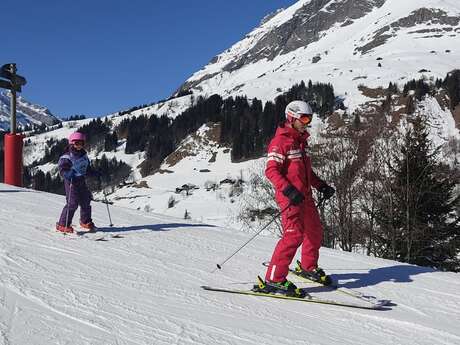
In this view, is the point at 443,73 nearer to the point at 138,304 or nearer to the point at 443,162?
the point at 443,162

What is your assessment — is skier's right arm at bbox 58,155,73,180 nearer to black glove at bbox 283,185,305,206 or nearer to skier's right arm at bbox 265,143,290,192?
skier's right arm at bbox 265,143,290,192

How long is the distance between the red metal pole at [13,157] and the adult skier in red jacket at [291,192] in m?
9.84

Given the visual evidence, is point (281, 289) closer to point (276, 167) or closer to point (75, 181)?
point (276, 167)

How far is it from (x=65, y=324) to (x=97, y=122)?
510 feet

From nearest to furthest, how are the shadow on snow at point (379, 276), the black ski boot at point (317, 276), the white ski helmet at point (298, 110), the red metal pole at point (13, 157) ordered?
the white ski helmet at point (298, 110) < the black ski boot at point (317, 276) < the shadow on snow at point (379, 276) < the red metal pole at point (13, 157)

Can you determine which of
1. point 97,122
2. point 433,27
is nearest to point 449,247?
point 97,122

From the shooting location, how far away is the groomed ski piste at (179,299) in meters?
3.42

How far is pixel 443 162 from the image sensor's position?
21.0 meters

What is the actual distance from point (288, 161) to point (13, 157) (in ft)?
33.0

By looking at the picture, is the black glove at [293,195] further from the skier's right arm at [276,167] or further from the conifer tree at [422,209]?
the conifer tree at [422,209]

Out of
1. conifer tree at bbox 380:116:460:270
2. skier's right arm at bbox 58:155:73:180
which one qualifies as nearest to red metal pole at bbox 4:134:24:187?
skier's right arm at bbox 58:155:73:180

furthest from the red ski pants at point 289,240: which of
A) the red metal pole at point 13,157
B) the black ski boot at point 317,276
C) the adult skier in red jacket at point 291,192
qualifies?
the red metal pole at point 13,157

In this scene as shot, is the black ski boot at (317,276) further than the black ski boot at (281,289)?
Yes

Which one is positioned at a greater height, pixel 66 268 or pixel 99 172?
pixel 99 172
